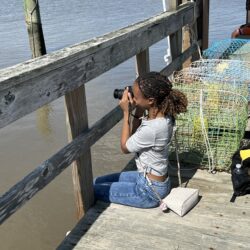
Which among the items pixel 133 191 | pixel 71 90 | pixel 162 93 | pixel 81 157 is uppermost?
pixel 71 90

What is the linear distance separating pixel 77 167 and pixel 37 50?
9438 mm

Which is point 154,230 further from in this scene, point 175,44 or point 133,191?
point 175,44

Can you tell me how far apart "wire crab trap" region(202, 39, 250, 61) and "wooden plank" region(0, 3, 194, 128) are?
244 centimetres

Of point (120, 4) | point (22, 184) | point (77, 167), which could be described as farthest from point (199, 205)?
point (120, 4)

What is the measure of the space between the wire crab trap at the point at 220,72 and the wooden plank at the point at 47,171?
1.48 m

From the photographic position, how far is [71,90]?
2.69m

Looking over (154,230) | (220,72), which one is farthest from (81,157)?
(220,72)

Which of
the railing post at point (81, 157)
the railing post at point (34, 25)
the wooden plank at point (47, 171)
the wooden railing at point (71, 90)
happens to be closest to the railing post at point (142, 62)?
the wooden railing at point (71, 90)

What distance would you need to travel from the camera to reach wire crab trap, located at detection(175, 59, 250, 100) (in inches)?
177

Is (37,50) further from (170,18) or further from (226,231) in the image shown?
(226,231)

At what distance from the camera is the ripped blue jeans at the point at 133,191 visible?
125 inches

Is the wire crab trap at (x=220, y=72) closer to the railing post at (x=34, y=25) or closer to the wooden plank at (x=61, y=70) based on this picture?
the wooden plank at (x=61, y=70)

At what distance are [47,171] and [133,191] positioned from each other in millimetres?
891

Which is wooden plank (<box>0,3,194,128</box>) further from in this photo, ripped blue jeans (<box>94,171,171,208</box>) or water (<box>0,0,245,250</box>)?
water (<box>0,0,245,250</box>)
